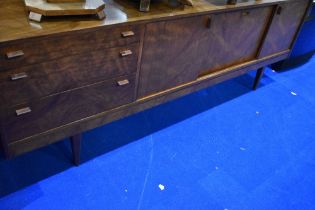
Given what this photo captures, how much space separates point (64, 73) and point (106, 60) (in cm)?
16

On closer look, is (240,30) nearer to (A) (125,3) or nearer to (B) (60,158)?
(A) (125,3)

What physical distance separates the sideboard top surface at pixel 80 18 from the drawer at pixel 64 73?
10 centimetres

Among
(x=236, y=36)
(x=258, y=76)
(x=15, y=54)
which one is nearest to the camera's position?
(x=15, y=54)

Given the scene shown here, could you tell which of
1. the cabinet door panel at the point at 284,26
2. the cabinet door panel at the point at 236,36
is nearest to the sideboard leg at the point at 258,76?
the cabinet door panel at the point at 284,26

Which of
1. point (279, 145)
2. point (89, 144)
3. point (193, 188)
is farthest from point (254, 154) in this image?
point (89, 144)

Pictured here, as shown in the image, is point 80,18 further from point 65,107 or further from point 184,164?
point 184,164

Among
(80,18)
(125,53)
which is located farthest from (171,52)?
(80,18)

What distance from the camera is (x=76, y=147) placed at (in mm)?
1290

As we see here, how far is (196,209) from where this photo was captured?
1254 mm

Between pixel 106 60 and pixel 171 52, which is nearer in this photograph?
pixel 106 60

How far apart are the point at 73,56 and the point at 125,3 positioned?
1.21 ft

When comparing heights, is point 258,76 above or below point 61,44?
below

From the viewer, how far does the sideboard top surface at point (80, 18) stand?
0.90 meters

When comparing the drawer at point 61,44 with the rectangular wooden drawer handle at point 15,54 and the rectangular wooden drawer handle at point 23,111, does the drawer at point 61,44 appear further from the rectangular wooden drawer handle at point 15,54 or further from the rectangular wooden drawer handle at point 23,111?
the rectangular wooden drawer handle at point 23,111
